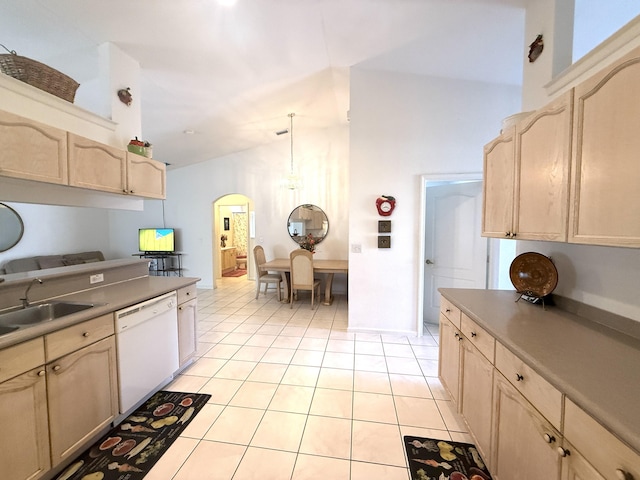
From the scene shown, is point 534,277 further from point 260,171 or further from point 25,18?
point 260,171

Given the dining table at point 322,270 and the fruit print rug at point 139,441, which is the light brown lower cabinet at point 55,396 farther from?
the dining table at point 322,270

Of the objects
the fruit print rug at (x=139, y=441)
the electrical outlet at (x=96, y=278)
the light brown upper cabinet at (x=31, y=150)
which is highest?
the light brown upper cabinet at (x=31, y=150)

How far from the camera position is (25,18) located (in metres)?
1.89

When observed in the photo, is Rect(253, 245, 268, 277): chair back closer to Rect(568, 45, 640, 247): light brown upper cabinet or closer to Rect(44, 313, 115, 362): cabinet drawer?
Rect(44, 313, 115, 362): cabinet drawer

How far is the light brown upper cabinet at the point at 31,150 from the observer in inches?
56.9

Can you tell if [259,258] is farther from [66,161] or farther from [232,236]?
[232,236]

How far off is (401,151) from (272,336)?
2.86m

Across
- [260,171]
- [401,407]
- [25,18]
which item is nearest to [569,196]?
[401,407]

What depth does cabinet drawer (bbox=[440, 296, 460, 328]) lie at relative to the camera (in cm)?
188

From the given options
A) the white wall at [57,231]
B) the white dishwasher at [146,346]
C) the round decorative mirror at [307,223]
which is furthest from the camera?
the round decorative mirror at [307,223]

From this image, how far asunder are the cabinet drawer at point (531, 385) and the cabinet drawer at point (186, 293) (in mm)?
2438

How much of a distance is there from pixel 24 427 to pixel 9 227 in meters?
4.96

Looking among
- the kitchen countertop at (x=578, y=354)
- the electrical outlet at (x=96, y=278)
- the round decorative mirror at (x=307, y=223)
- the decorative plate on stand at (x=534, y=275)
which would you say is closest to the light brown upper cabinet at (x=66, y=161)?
the electrical outlet at (x=96, y=278)

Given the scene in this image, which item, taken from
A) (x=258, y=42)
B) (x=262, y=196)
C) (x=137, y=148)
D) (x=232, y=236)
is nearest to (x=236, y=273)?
(x=232, y=236)
